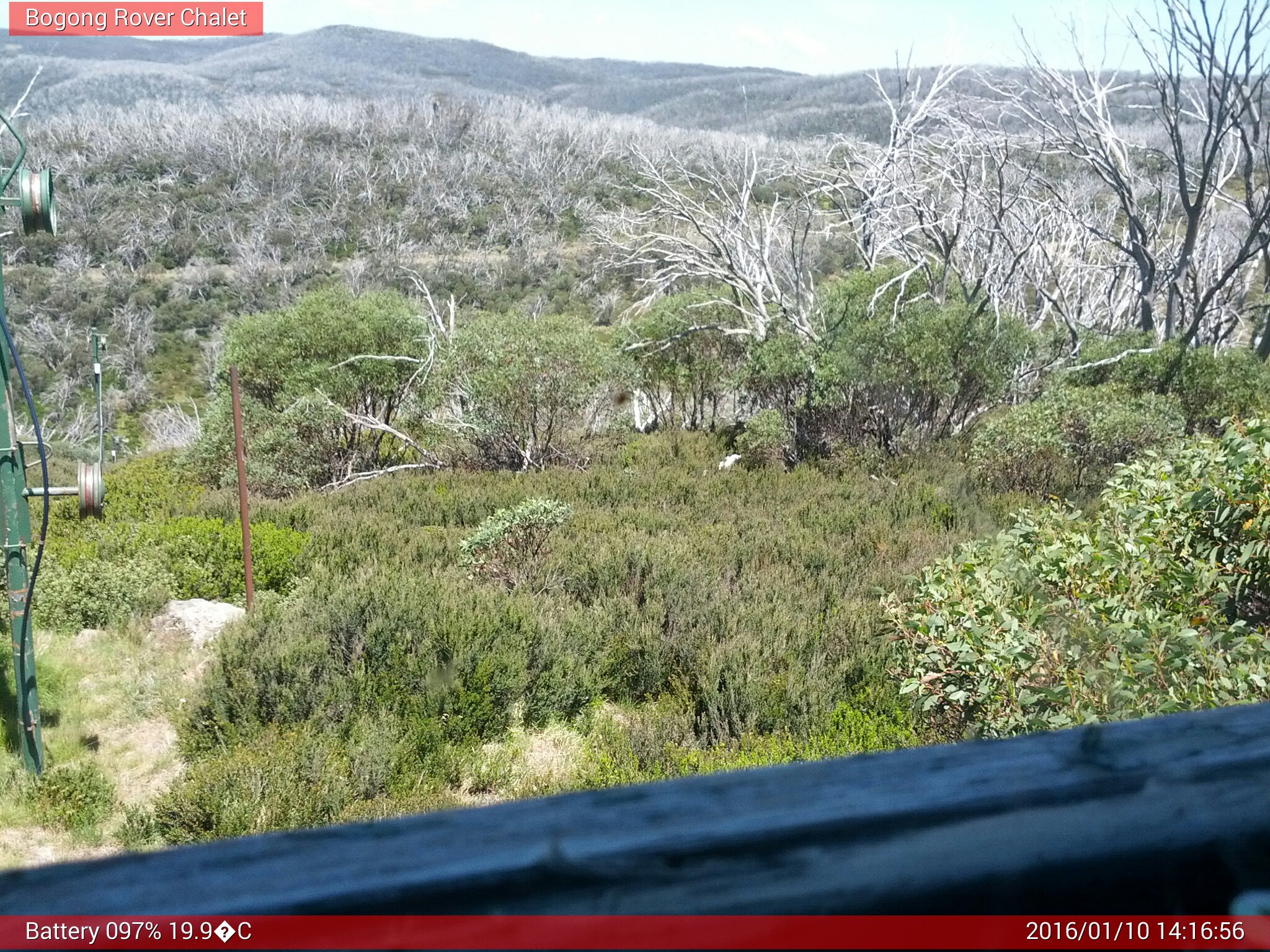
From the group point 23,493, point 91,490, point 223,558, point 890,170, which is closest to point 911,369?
point 890,170

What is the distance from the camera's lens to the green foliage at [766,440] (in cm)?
1307

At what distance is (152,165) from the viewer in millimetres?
45875

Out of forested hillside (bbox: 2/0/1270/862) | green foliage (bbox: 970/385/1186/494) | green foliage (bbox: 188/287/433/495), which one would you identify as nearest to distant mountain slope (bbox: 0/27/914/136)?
forested hillside (bbox: 2/0/1270/862)

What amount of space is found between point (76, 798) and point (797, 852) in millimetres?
5631

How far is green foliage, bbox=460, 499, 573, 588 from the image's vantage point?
8062 millimetres

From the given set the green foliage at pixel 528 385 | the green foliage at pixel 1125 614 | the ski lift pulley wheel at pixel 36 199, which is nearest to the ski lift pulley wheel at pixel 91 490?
the ski lift pulley wheel at pixel 36 199

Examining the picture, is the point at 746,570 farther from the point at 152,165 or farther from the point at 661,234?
the point at 152,165

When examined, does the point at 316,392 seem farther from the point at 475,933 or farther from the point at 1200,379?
the point at 475,933

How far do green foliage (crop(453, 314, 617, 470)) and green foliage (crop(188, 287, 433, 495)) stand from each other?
110cm

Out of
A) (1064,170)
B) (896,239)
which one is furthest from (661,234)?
(1064,170)

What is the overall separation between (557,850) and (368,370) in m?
14.8

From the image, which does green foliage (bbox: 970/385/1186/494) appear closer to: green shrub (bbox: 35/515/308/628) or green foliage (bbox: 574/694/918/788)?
green foliage (bbox: 574/694/918/788)

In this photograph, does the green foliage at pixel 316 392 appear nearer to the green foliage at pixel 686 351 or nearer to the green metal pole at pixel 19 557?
the green foliage at pixel 686 351

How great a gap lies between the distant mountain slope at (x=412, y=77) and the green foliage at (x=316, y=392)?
4330 cm
